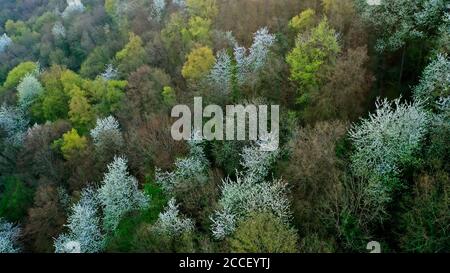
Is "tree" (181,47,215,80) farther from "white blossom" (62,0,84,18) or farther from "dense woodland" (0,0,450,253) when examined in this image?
"white blossom" (62,0,84,18)

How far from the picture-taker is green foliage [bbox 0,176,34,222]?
49.4 metres

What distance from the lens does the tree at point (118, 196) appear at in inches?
1469

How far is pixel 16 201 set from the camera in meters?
50.0

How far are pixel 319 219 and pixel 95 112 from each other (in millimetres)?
38497

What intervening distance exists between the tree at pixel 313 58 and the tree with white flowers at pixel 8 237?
30287 mm

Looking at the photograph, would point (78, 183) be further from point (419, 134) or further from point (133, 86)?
point (419, 134)

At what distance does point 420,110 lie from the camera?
93.5 feet

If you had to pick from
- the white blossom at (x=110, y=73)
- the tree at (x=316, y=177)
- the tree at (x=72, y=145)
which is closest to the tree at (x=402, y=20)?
the tree at (x=316, y=177)

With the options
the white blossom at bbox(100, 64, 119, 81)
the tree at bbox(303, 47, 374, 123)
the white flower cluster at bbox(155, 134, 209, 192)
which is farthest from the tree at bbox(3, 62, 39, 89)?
the tree at bbox(303, 47, 374, 123)

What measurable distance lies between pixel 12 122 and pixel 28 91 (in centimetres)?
526

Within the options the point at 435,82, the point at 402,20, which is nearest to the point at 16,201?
the point at 402,20

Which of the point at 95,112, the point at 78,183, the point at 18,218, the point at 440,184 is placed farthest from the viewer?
the point at 95,112

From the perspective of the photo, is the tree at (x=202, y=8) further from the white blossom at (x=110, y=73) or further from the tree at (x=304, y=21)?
the tree at (x=304, y=21)

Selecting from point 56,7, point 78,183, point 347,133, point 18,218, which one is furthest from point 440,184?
point 56,7
